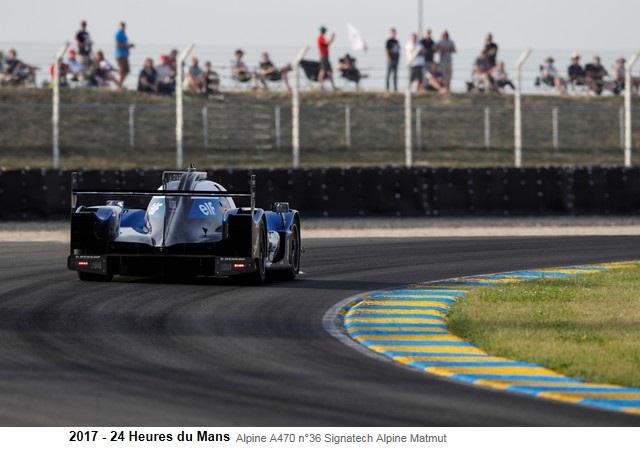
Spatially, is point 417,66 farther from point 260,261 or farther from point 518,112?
point 260,261

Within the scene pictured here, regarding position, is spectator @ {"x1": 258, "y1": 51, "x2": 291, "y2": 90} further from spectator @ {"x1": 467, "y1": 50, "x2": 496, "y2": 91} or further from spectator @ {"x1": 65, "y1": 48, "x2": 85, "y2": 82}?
spectator @ {"x1": 467, "y1": 50, "x2": 496, "y2": 91}

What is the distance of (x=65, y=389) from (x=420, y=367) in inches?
104

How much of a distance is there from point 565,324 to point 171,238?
453cm

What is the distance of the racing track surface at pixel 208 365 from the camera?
8.41 meters

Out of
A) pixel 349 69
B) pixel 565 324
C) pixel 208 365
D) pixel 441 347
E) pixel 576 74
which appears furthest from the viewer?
pixel 576 74

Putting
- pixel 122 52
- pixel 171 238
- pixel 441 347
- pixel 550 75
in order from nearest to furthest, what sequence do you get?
pixel 441 347 → pixel 171 238 → pixel 122 52 → pixel 550 75

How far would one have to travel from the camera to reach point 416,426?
320 inches

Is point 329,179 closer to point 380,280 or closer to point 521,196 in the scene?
point 521,196

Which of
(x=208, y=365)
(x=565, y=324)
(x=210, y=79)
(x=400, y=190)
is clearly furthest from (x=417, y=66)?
(x=208, y=365)

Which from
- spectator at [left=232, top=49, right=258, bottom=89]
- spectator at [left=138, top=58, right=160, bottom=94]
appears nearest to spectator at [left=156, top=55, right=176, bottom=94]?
spectator at [left=138, top=58, right=160, bottom=94]

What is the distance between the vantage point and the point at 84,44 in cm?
3506

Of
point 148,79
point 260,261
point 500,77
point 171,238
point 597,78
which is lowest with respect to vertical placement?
point 260,261

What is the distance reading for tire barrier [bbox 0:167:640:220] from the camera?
83.0 ft
